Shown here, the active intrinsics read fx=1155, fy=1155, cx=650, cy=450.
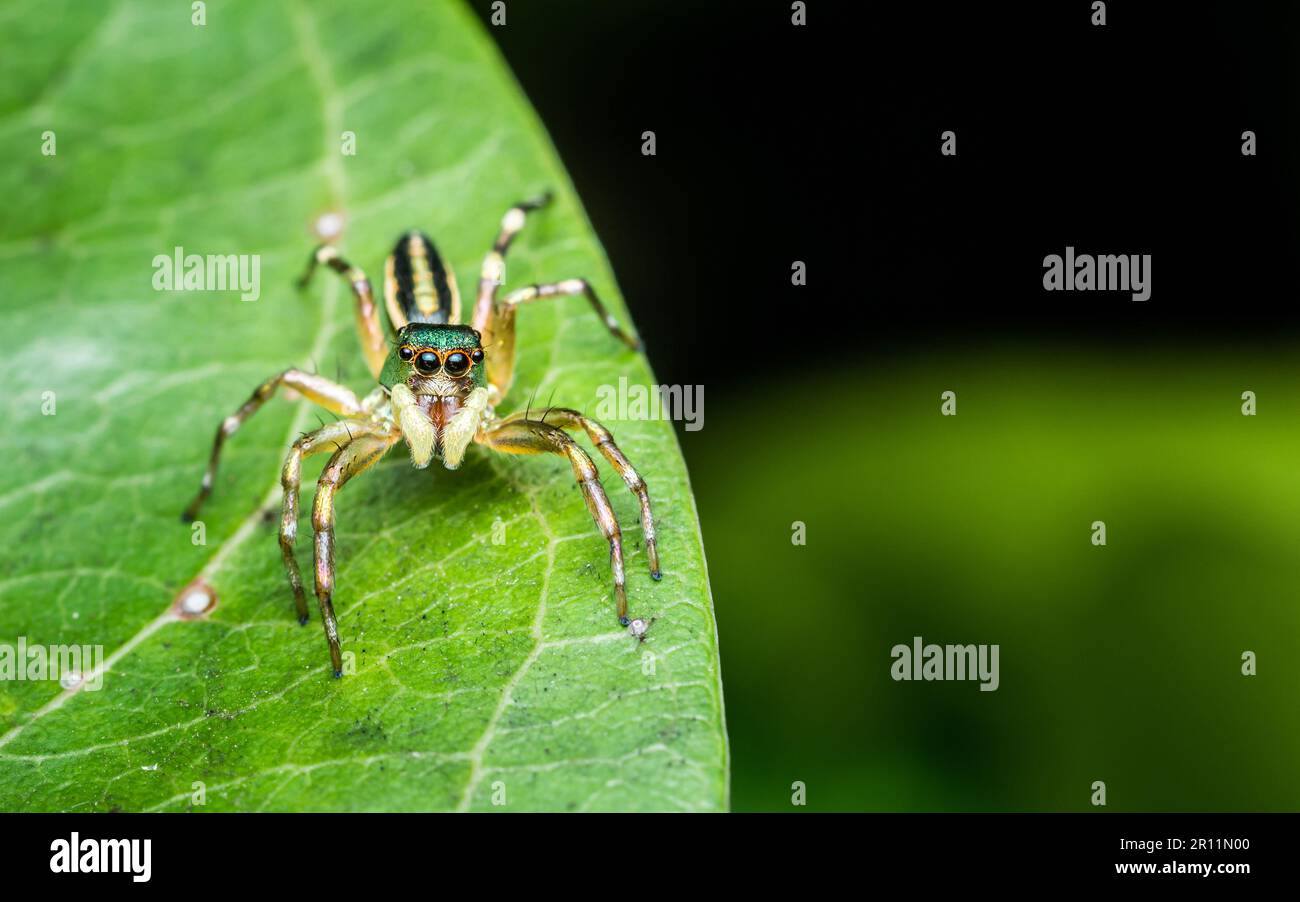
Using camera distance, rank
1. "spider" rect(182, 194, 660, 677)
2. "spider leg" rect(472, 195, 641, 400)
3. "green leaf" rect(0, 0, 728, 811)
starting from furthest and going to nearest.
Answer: "spider leg" rect(472, 195, 641, 400) < "spider" rect(182, 194, 660, 677) < "green leaf" rect(0, 0, 728, 811)

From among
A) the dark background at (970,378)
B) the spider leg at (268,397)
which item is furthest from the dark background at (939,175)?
the spider leg at (268,397)

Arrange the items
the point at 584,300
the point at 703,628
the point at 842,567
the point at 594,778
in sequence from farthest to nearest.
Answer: the point at 842,567 → the point at 584,300 → the point at 703,628 → the point at 594,778

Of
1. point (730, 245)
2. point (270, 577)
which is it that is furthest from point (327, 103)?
point (730, 245)

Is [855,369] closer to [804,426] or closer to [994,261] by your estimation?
[804,426]

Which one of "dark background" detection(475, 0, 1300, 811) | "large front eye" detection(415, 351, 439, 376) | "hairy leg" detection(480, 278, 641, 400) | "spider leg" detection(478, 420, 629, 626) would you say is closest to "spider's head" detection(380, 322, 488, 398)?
"large front eye" detection(415, 351, 439, 376)

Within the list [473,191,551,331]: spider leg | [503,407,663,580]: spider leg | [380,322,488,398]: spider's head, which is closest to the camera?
[503,407,663,580]: spider leg

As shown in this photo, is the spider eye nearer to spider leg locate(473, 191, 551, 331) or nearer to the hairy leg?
the hairy leg

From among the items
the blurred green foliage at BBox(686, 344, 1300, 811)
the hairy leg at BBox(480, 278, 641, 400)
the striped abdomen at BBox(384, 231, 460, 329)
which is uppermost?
the striped abdomen at BBox(384, 231, 460, 329)

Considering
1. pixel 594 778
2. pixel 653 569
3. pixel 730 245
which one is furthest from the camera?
pixel 730 245

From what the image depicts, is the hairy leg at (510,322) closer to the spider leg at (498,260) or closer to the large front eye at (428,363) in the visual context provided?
the spider leg at (498,260)
